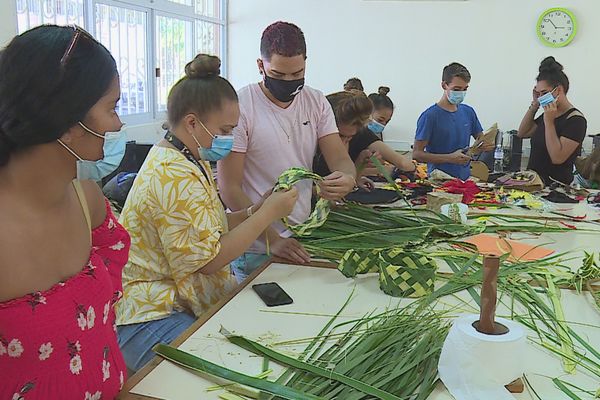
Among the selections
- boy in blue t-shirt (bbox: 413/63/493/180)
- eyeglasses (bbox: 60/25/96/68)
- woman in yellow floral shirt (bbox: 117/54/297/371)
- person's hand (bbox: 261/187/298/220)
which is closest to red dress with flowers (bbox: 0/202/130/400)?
woman in yellow floral shirt (bbox: 117/54/297/371)

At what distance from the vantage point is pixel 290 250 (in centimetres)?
209

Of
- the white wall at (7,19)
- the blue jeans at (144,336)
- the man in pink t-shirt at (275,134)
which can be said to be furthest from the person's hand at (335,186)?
the white wall at (7,19)

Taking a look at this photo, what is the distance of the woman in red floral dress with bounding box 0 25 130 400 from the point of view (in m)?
1.13

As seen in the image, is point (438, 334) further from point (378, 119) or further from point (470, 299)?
point (378, 119)

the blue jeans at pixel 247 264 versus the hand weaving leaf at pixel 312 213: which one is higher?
the hand weaving leaf at pixel 312 213

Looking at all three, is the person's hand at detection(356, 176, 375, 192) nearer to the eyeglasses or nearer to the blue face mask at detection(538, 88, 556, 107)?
the blue face mask at detection(538, 88, 556, 107)

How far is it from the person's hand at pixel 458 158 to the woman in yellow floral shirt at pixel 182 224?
7.65 ft

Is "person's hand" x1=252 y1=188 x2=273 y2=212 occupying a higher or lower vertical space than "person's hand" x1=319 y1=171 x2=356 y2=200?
Answer: lower

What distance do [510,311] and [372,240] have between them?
0.63 meters

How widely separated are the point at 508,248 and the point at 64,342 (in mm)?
1652

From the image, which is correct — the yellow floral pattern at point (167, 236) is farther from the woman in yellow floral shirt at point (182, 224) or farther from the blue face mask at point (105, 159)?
the blue face mask at point (105, 159)

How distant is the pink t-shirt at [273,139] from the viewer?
2299 millimetres

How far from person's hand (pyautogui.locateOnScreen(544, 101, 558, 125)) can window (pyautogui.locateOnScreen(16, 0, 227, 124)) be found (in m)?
2.98

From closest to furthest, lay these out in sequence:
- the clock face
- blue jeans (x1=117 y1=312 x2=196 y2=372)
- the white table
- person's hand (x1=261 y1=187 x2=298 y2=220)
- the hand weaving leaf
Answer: the white table < blue jeans (x1=117 y1=312 x2=196 y2=372) < person's hand (x1=261 y1=187 x2=298 y2=220) < the hand weaving leaf < the clock face
